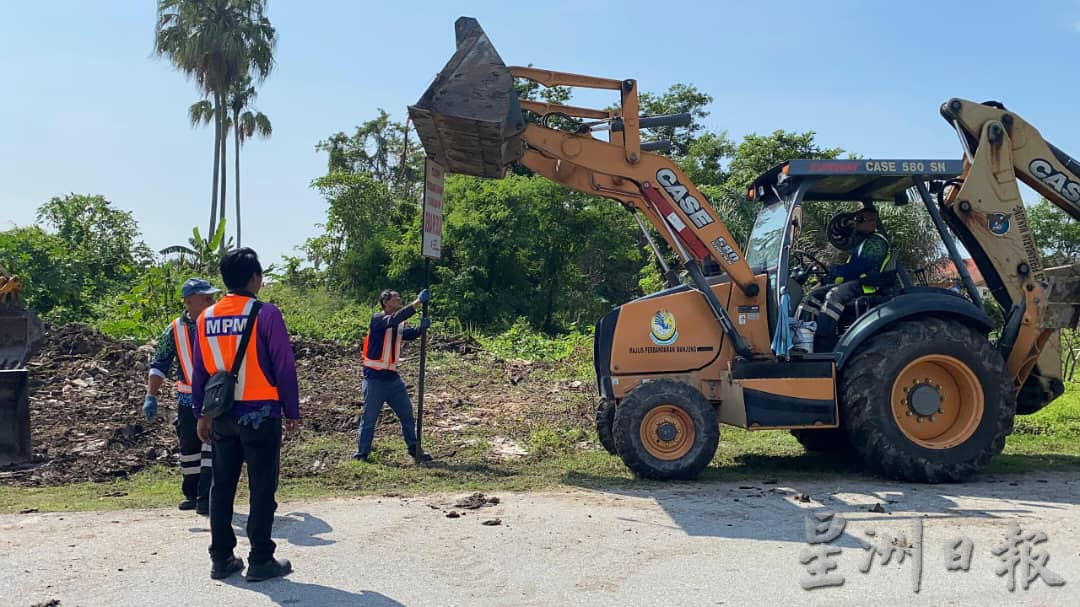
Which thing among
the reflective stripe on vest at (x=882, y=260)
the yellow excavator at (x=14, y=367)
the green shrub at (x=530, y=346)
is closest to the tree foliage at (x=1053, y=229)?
the green shrub at (x=530, y=346)

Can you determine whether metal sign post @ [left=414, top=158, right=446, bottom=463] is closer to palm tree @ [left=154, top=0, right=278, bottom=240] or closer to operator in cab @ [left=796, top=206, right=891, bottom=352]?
operator in cab @ [left=796, top=206, right=891, bottom=352]

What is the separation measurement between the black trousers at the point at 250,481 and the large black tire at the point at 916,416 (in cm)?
518

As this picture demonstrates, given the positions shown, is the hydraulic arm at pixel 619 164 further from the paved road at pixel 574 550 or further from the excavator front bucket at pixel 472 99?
the paved road at pixel 574 550

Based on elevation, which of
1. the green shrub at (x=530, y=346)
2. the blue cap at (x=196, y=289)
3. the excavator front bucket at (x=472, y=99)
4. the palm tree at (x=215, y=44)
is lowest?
the green shrub at (x=530, y=346)

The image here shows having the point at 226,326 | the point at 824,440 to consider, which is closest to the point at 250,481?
the point at 226,326

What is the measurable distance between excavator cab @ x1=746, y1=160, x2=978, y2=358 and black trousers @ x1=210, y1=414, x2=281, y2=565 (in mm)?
4738

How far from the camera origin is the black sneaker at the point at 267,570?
17.5 ft

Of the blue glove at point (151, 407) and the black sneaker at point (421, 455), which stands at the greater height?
the blue glove at point (151, 407)

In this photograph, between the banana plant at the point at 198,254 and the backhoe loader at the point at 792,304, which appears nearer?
the backhoe loader at the point at 792,304

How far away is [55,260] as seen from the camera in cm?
2356

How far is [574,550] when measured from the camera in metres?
5.93

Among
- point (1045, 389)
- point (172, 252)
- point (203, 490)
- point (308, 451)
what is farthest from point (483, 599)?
point (172, 252)

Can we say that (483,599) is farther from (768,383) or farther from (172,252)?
(172,252)

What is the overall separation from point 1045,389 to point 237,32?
33530mm
